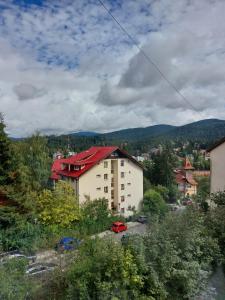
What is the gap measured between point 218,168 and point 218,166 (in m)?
0.16

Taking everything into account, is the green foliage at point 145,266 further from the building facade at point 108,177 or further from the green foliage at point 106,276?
the building facade at point 108,177

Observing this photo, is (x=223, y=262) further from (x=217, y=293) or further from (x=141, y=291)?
(x=141, y=291)

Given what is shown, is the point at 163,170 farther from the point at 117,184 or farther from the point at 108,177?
the point at 108,177

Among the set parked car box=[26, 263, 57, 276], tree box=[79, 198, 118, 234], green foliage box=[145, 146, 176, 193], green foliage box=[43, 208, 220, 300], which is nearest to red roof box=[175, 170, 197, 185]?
green foliage box=[145, 146, 176, 193]

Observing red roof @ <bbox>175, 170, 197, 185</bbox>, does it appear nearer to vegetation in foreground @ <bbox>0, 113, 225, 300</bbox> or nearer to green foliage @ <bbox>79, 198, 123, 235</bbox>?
green foliage @ <bbox>79, 198, 123, 235</bbox>

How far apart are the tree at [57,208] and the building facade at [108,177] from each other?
5.74 meters

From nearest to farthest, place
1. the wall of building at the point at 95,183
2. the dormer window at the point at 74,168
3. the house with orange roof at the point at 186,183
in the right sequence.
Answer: the wall of building at the point at 95,183 → the dormer window at the point at 74,168 → the house with orange roof at the point at 186,183

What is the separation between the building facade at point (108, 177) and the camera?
105 feet

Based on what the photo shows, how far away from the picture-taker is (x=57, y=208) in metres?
23.9

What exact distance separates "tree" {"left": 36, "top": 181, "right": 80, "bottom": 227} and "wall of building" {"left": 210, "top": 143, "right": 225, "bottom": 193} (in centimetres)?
1179

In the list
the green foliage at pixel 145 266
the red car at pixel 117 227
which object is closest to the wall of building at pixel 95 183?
the red car at pixel 117 227

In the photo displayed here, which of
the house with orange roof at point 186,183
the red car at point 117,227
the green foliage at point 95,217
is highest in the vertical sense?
the house with orange roof at point 186,183

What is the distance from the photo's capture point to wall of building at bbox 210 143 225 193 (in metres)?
19.2

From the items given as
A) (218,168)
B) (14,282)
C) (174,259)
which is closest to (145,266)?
(174,259)
